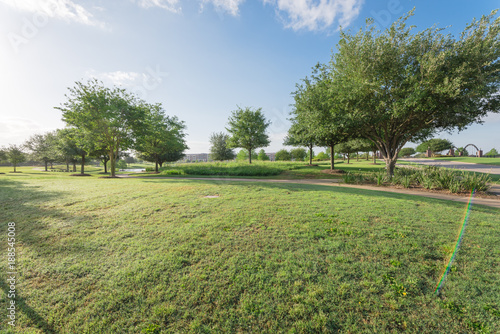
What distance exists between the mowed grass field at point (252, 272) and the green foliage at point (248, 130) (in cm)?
2046

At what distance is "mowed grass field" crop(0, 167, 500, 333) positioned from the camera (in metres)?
2.32

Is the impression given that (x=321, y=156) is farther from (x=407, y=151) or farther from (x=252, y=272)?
(x=252, y=272)

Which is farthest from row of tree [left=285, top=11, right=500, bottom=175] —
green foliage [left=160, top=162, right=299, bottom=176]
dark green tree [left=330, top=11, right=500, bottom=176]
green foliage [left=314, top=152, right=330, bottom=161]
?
green foliage [left=314, top=152, right=330, bottom=161]

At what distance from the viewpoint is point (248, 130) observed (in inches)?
997

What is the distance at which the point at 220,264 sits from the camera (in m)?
3.26

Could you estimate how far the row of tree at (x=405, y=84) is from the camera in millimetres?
8977

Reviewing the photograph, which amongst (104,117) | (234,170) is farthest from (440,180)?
(104,117)

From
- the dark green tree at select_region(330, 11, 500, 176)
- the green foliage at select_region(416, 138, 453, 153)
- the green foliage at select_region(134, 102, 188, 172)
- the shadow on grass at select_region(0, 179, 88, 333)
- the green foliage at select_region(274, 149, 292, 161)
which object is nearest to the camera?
the shadow on grass at select_region(0, 179, 88, 333)

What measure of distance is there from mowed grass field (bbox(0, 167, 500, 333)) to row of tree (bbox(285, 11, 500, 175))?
7611 mm

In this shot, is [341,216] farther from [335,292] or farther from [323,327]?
[323,327]

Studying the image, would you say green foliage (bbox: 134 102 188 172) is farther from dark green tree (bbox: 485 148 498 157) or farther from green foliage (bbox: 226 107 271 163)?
dark green tree (bbox: 485 148 498 157)

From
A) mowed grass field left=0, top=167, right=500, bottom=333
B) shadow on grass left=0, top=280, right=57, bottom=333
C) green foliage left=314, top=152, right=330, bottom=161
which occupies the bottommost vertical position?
shadow on grass left=0, top=280, right=57, bottom=333

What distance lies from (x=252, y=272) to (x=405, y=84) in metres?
13.5

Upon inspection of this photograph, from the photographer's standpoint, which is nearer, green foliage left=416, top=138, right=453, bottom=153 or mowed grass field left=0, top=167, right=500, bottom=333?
mowed grass field left=0, top=167, right=500, bottom=333
